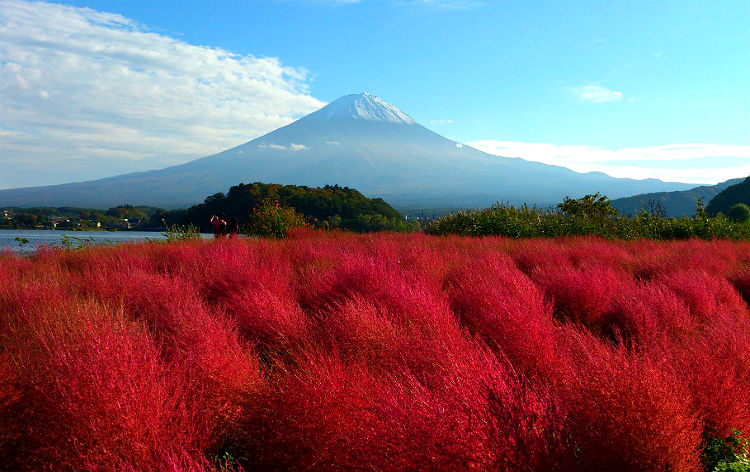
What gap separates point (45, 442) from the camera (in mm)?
2188

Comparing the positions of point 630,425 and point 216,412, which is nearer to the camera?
point 630,425

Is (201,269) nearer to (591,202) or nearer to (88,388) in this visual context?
(88,388)

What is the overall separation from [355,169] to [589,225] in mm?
149359

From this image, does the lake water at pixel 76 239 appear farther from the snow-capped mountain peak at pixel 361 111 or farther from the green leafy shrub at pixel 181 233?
the snow-capped mountain peak at pixel 361 111

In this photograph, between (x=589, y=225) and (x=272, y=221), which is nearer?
(x=272, y=221)

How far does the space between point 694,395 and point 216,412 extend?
2759mm

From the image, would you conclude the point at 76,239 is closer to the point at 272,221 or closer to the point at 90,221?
the point at 272,221

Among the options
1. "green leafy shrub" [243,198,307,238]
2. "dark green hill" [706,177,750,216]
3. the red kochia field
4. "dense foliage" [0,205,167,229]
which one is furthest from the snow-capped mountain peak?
the red kochia field

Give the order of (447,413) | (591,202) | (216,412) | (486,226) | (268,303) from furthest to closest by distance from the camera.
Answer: (591,202)
(486,226)
(268,303)
(216,412)
(447,413)

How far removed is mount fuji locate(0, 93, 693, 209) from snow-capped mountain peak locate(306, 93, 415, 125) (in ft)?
1.33

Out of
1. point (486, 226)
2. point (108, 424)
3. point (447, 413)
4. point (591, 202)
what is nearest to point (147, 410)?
point (108, 424)

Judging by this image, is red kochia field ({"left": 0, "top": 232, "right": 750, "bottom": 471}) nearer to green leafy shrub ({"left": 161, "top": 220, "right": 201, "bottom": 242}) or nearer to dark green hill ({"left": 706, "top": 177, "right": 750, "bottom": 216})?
green leafy shrub ({"left": 161, "top": 220, "right": 201, "bottom": 242})

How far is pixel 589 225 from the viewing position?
13.5m

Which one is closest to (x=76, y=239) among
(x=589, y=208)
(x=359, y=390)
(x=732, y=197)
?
(x=359, y=390)
